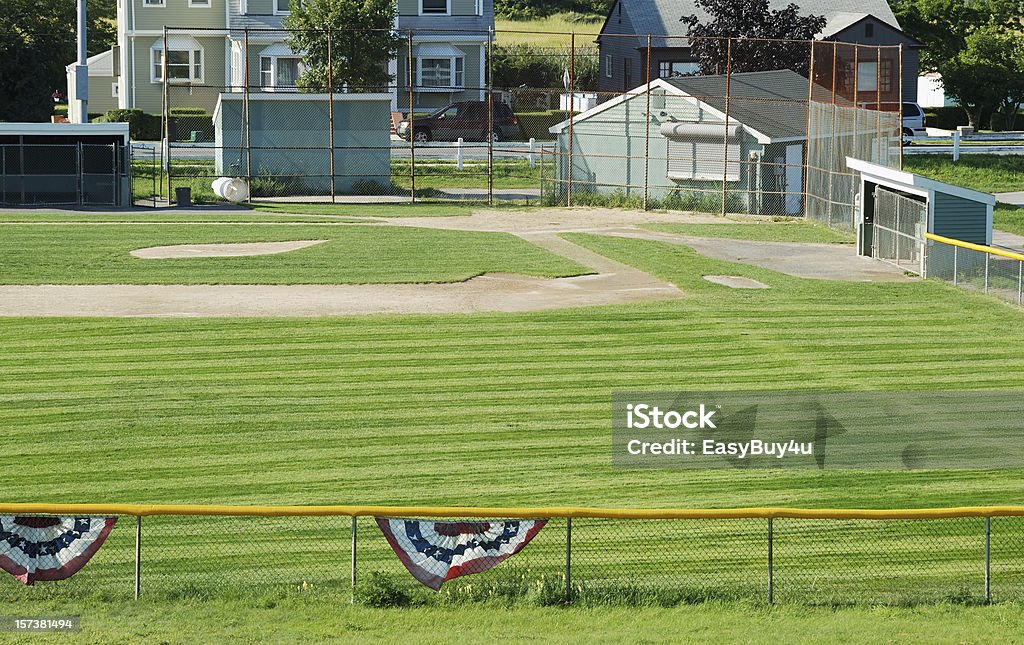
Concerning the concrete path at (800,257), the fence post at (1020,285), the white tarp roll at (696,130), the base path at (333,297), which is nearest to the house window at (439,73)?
the white tarp roll at (696,130)

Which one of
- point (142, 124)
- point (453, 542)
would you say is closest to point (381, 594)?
point (453, 542)

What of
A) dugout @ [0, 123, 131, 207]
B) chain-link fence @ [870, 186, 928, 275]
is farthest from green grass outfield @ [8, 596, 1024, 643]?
dugout @ [0, 123, 131, 207]

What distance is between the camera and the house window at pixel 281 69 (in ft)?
225

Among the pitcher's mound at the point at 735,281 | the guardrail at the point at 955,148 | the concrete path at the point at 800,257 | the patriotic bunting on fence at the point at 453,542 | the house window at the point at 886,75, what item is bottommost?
the patriotic bunting on fence at the point at 453,542

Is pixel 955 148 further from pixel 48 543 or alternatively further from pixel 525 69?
pixel 48 543

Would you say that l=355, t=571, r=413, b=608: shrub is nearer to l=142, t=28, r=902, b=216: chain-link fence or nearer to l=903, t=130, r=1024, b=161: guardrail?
l=142, t=28, r=902, b=216: chain-link fence

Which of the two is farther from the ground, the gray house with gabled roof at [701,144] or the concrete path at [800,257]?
the gray house with gabled roof at [701,144]

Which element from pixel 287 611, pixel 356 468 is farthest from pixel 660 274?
pixel 287 611

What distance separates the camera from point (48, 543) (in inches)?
476

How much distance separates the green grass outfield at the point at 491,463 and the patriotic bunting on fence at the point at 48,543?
400 millimetres

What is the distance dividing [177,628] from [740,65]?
4833 centimetres

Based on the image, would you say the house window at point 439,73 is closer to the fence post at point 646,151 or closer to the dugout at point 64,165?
the fence post at point 646,151

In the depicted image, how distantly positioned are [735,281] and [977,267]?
16.4ft

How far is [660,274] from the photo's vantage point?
31031 mm
